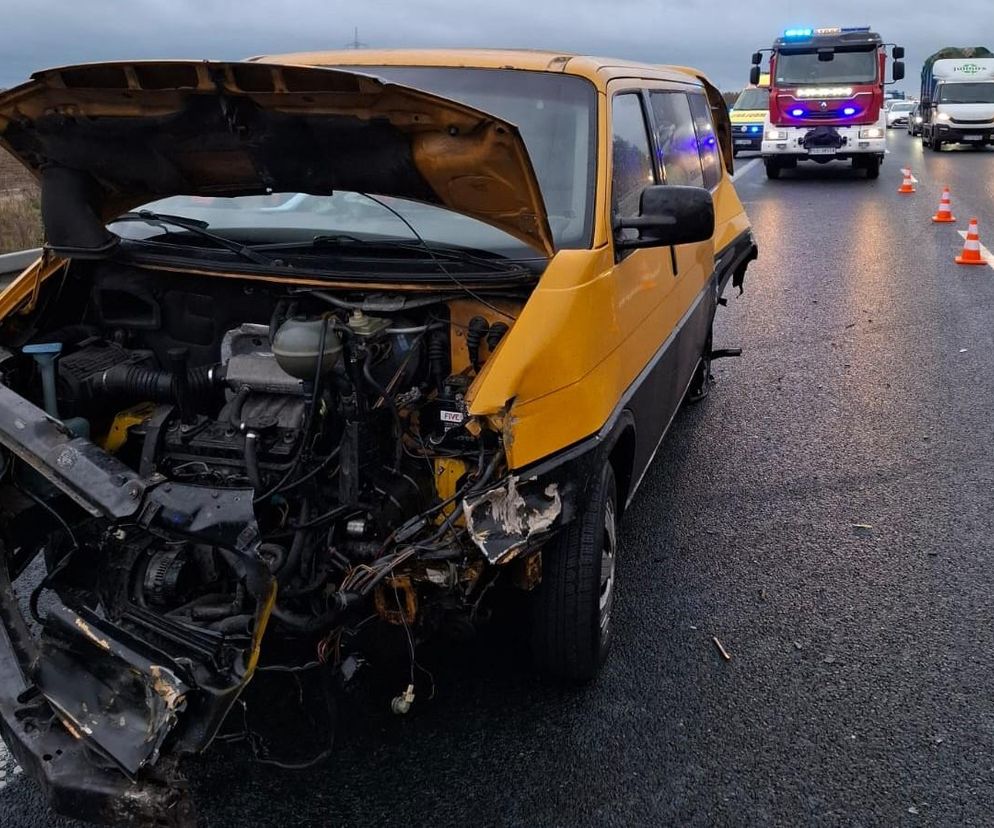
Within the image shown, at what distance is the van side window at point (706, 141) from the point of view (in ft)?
18.6

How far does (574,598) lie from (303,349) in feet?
3.91

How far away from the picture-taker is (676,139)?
498 cm

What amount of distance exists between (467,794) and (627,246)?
6.28 ft

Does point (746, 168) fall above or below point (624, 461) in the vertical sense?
below

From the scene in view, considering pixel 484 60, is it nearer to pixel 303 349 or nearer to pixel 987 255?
pixel 303 349

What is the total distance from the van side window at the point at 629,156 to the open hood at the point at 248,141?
2.07ft

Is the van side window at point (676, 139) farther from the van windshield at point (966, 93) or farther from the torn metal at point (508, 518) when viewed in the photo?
the van windshield at point (966, 93)

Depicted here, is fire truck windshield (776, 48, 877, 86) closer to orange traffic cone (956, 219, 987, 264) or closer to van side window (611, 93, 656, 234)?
orange traffic cone (956, 219, 987, 264)

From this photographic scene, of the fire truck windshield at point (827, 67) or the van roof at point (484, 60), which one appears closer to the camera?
the van roof at point (484, 60)

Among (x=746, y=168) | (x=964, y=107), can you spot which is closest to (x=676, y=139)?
(x=746, y=168)

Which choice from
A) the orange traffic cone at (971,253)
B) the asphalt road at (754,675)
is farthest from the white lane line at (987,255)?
the asphalt road at (754,675)

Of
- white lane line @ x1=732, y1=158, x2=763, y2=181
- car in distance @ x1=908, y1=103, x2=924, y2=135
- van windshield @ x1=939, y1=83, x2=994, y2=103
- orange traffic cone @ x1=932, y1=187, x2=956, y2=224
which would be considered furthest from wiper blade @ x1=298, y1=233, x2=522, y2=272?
car in distance @ x1=908, y1=103, x2=924, y2=135

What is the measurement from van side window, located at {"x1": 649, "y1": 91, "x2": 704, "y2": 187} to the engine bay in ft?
6.22

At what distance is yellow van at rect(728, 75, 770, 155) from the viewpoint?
84.1 ft
